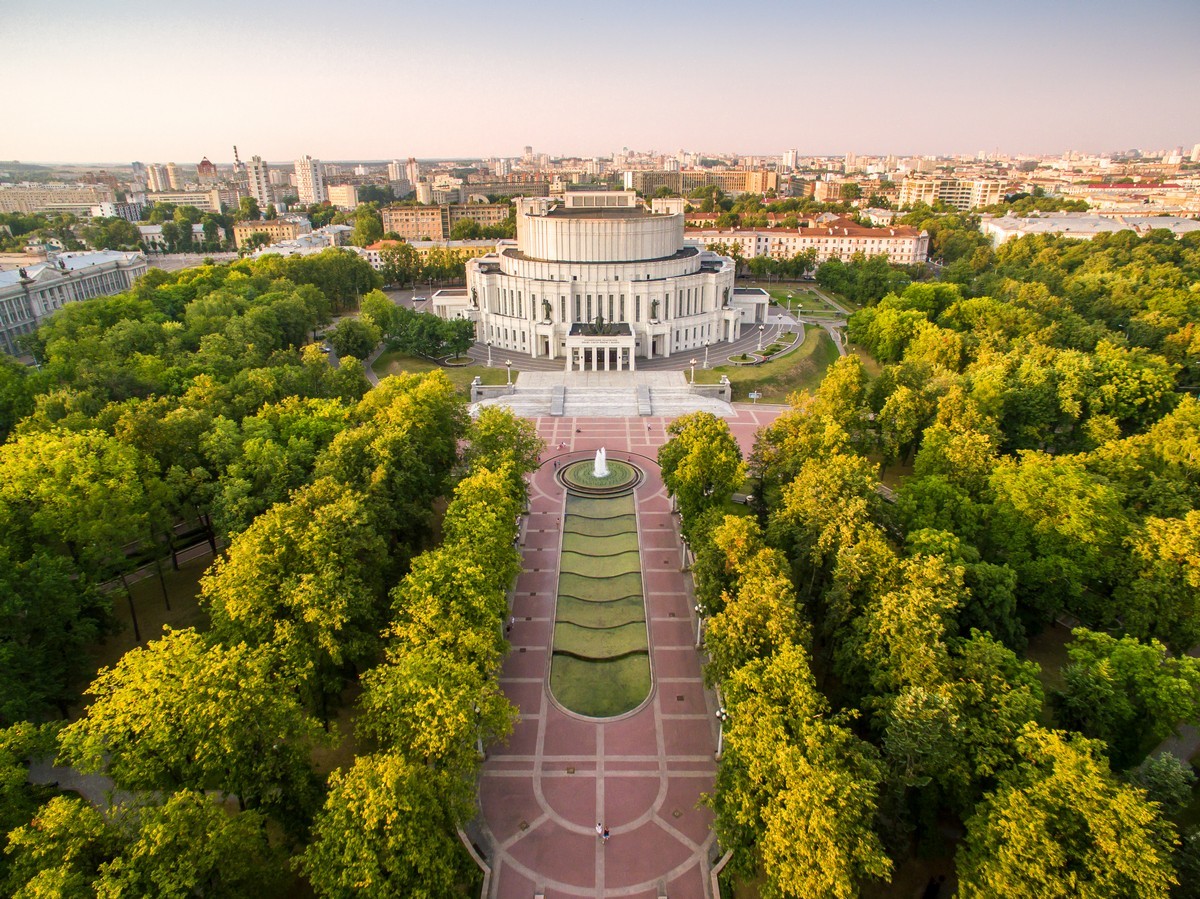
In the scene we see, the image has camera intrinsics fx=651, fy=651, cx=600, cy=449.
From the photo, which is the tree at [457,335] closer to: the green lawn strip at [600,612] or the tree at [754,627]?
the green lawn strip at [600,612]

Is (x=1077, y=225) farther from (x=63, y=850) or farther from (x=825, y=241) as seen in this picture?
(x=63, y=850)

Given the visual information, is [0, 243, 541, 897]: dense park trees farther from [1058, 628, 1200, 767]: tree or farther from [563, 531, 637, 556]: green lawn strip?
[1058, 628, 1200, 767]: tree

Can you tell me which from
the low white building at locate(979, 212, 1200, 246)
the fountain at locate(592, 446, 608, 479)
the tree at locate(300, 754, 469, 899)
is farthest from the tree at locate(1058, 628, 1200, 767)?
the low white building at locate(979, 212, 1200, 246)

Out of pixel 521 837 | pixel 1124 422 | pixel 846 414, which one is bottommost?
pixel 521 837

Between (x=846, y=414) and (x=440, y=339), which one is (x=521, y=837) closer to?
(x=846, y=414)

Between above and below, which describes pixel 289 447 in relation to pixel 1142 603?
above

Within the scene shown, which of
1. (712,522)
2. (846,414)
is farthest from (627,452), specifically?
(712,522)

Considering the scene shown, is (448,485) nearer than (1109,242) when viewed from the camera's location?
Yes
